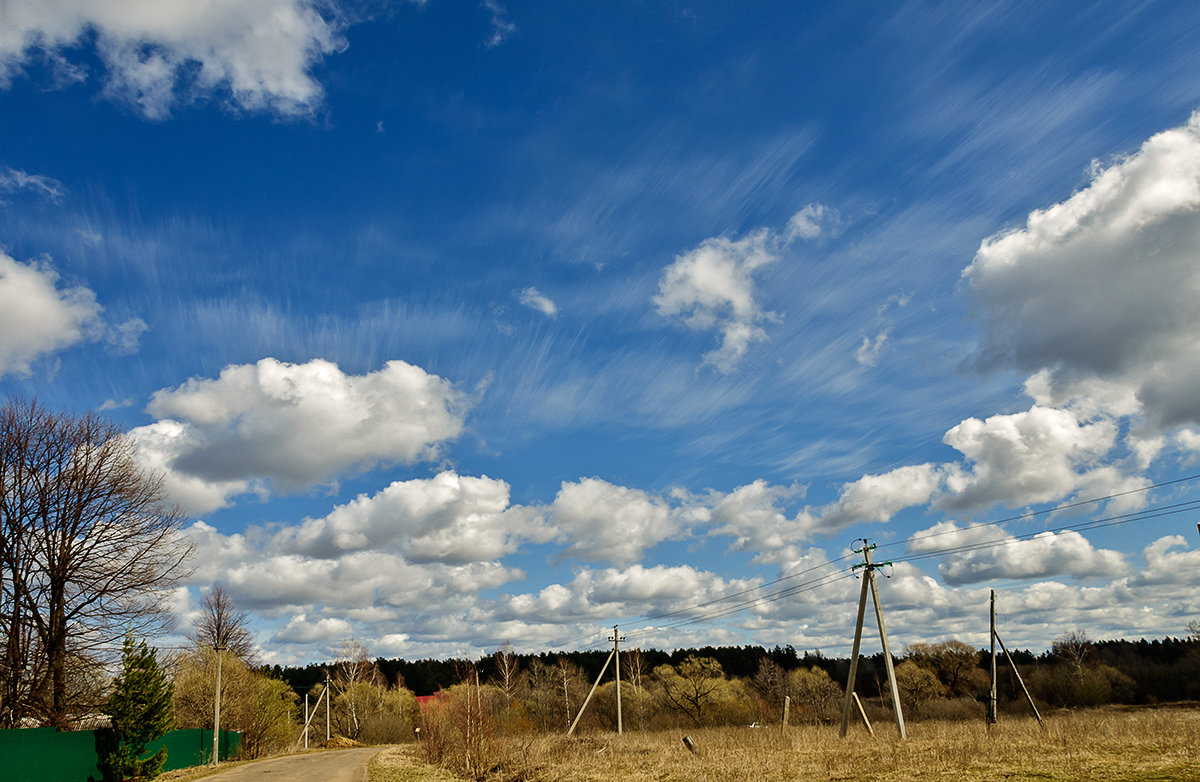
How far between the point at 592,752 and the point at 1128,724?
19814 mm

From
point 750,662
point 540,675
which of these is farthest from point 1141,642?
point 540,675

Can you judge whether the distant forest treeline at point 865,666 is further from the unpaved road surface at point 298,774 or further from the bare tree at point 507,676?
the unpaved road surface at point 298,774

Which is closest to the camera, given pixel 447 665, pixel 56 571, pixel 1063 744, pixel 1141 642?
pixel 1063 744

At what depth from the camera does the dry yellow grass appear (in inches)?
593

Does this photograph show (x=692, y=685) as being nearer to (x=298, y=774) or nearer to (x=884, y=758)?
(x=298, y=774)

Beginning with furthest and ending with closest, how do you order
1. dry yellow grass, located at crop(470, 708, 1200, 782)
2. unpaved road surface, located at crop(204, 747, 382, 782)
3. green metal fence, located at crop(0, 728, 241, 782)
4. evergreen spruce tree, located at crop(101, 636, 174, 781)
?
evergreen spruce tree, located at crop(101, 636, 174, 781)
unpaved road surface, located at crop(204, 747, 382, 782)
green metal fence, located at crop(0, 728, 241, 782)
dry yellow grass, located at crop(470, 708, 1200, 782)

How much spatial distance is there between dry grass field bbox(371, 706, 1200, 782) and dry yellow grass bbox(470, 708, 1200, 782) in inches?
1.0

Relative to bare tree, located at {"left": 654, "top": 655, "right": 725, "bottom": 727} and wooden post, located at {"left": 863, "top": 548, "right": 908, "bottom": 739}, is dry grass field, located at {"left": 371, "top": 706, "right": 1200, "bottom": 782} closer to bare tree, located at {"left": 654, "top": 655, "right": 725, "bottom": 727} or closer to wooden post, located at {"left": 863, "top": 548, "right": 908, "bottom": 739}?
wooden post, located at {"left": 863, "top": 548, "right": 908, "bottom": 739}

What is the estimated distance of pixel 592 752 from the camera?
2980 cm

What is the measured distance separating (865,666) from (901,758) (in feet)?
355

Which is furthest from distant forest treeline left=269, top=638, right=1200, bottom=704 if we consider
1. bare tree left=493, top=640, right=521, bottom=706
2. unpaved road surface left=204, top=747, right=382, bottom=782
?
unpaved road surface left=204, top=747, right=382, bottom=782

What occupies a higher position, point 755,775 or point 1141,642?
point 755,775

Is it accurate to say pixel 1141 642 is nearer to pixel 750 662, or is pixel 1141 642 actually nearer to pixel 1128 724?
pixel 750 662

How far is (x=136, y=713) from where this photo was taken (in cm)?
2586
